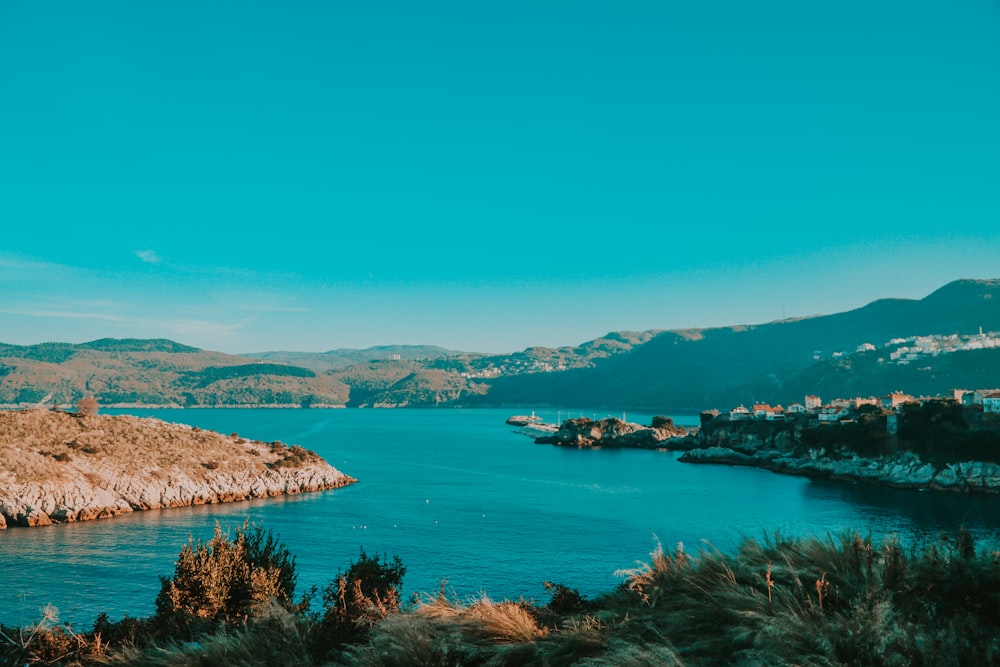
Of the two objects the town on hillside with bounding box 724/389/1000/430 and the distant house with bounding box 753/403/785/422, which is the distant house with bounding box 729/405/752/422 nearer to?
the town on hillside with bounding box 724/389/1000/430

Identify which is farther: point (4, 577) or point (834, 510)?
point (834, 510)

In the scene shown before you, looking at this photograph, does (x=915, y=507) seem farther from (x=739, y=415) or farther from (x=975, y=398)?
(x=739, y=415)

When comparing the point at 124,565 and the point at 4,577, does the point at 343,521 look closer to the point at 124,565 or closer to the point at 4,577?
the point at 124,565

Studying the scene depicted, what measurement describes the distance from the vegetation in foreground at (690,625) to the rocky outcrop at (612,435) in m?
103

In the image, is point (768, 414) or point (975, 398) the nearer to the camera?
point (975, 398)

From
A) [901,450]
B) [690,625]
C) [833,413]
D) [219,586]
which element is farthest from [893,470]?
[219,586]

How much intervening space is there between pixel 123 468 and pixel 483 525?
2702 cm

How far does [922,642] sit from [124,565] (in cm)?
3340

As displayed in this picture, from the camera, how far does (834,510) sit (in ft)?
159

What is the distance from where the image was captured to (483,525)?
42344mm

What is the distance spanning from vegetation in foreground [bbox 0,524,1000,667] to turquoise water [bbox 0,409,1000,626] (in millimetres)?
4038

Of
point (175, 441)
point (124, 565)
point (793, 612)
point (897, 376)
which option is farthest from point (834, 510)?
point (897, 376)

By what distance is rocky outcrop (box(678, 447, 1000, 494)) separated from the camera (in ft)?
181

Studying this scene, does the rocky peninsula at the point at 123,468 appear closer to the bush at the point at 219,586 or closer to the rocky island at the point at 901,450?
the bush at the point at 219,586
